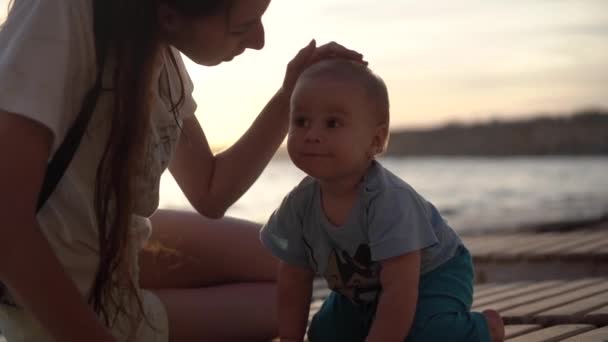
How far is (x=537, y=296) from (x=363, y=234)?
1522 millimetres

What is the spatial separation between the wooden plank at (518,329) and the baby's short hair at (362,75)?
0.90m

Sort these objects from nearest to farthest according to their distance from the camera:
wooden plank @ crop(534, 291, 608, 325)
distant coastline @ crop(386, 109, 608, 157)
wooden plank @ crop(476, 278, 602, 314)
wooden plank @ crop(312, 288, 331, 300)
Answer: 1. wooden plank @ crop(534, 291, 608, 325)
2. wooden plank @ crop(476, 278, 602, 314)
3. wooden plank @ crop(312, 288, 331, 300)
4. distant coastline @ crop(386, 109, 608, 157)

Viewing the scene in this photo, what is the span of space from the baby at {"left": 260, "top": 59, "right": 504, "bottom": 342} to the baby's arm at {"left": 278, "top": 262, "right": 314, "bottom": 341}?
37 millimetres

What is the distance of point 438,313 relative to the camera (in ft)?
7.09

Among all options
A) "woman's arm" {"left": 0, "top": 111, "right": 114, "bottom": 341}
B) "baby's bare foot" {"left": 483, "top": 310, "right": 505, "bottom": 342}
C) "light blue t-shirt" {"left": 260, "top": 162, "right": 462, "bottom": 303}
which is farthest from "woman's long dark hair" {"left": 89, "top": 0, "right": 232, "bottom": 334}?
"baby's bare foot" {"left": 483, "top": 310, "right": 505, "bottom": 342}

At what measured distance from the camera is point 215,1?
1.95 metres

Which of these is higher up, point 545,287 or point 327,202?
point 327,202

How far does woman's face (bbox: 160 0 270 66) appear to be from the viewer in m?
1.97

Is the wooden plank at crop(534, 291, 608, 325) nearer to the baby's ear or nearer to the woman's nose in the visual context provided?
the baby's ear

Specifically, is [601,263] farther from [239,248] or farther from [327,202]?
[327,202]

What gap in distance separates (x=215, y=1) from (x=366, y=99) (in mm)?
440

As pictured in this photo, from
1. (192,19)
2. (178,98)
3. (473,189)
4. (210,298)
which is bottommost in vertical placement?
(473,189)

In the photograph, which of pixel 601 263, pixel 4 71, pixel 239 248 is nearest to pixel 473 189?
pixel 601 263

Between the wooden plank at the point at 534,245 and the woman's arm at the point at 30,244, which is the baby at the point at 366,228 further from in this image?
the wooden plank at the point at 534,245
